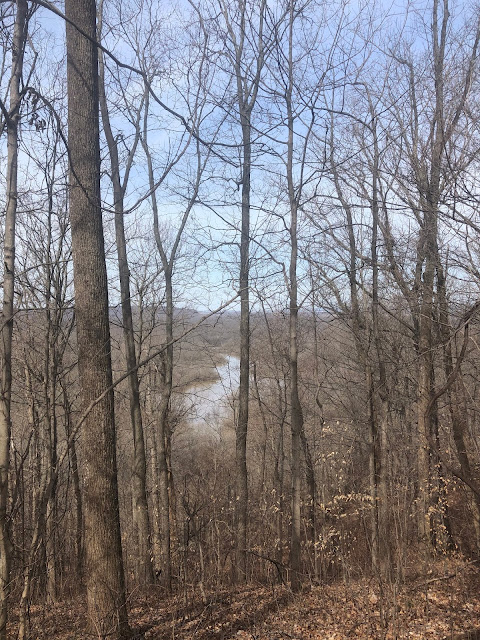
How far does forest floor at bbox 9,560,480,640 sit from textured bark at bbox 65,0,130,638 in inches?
22.5

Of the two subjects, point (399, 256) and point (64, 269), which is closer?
point (399, 256)

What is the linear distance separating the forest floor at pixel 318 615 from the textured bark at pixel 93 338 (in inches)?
22.5

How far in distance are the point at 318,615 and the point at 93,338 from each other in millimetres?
4199

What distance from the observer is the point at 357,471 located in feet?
50.4

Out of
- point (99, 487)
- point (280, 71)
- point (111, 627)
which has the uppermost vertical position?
point (280, 71)

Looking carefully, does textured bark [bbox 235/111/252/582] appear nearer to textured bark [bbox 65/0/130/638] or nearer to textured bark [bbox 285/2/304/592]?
textured bark [bbox 285/2/304/592]

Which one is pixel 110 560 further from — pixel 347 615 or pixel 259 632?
pixel 347 615

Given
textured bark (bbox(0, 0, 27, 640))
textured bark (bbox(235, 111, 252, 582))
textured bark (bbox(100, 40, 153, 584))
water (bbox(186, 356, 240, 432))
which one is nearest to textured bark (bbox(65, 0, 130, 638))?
textured bark (bbox(0, 0, 27, 640))

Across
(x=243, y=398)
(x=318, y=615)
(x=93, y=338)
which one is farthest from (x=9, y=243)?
(x=243, y=398)

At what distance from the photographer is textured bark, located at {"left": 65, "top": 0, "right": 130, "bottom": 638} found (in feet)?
15.3

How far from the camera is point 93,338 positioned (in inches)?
195

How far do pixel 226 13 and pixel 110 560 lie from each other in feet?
30.5

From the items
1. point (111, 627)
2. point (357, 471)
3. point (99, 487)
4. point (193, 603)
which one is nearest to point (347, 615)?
point (193, 603)

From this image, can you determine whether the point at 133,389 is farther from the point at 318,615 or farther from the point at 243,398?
the point at 318,615
